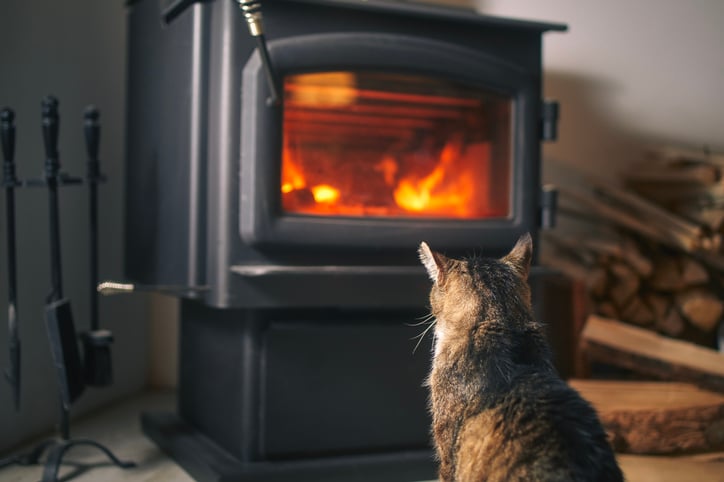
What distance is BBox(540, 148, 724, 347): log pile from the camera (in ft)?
6.98

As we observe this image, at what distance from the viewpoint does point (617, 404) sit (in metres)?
1.63

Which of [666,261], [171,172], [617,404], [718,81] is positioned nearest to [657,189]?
[666,261]

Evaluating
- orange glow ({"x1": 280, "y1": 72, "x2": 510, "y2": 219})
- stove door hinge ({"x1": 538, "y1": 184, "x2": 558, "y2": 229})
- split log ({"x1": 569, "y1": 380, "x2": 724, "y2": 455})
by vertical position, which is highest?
orange glow ({"x1": 280, "y1": 72, "x2": 510, "y2": 219})

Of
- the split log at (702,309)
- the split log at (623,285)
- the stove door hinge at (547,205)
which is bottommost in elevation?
the split log at (702,309)

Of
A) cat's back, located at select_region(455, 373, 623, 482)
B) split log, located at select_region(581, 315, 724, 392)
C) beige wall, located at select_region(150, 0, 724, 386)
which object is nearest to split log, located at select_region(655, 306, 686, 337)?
split log, located at select_region(581, 315, 724, 392)

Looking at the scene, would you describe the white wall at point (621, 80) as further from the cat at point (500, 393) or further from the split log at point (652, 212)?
the cat at point (500, 393)

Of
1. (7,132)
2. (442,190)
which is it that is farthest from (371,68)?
(7,132)

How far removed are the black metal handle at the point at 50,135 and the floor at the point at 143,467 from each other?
1.91ft

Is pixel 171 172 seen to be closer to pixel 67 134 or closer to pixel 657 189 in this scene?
pixel 67 134

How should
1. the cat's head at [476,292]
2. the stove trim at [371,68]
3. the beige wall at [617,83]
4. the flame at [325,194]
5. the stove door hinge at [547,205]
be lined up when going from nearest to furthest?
the cat's head at [476,292], the stove trim at [371,68], the flame at [325,194], the stove door hinge at [547,205], the beige wall at [617,83]

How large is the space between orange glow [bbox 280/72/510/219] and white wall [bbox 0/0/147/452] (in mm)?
652

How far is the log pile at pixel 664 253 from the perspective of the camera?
6.98 feet

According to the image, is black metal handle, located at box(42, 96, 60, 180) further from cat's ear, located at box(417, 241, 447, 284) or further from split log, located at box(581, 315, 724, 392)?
split log, located at box(581, 315, 724, 392)

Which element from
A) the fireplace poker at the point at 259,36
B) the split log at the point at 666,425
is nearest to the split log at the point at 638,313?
the split log at the point at 666,425
